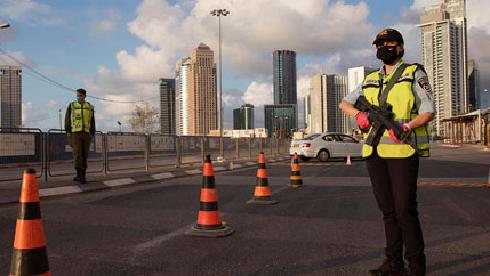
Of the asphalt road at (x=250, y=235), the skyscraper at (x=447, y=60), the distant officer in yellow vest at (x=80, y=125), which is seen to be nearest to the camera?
the asphalt road at (x=250, y=235)

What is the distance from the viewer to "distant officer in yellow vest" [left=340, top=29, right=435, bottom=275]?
3.49 meters

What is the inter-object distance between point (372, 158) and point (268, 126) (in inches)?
6222

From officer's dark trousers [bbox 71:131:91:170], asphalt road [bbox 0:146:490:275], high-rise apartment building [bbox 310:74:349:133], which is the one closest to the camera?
asphalt road [bbox 0:146:490:275]

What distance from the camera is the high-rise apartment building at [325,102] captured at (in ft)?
394

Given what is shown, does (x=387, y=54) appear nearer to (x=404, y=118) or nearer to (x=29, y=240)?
(x=404, y=118)

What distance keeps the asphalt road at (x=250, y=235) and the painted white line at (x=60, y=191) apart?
0.42 m

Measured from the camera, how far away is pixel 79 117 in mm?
10305

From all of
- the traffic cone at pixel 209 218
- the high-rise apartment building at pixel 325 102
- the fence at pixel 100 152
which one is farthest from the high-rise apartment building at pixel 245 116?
the traffic cone at pixel 209 218

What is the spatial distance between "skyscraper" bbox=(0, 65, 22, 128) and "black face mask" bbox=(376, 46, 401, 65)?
66.5 metres

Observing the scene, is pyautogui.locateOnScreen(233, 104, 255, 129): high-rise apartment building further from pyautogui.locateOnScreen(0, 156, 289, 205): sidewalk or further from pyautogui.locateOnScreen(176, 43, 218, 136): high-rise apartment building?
pyautogui.locateOnScreen(0, 156, 289, 205): sidewalk

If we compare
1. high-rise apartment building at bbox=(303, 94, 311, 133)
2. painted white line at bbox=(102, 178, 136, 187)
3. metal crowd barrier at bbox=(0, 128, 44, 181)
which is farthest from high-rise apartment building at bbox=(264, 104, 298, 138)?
painted white line at bbox=(102, 178, 136, 187)

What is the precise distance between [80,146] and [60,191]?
115 centimetres

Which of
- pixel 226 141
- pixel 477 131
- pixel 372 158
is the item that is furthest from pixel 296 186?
pixel 477 131

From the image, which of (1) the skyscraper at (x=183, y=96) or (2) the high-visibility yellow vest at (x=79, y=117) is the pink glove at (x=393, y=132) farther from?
(1) the skyscraper at (x=183, y=96)
